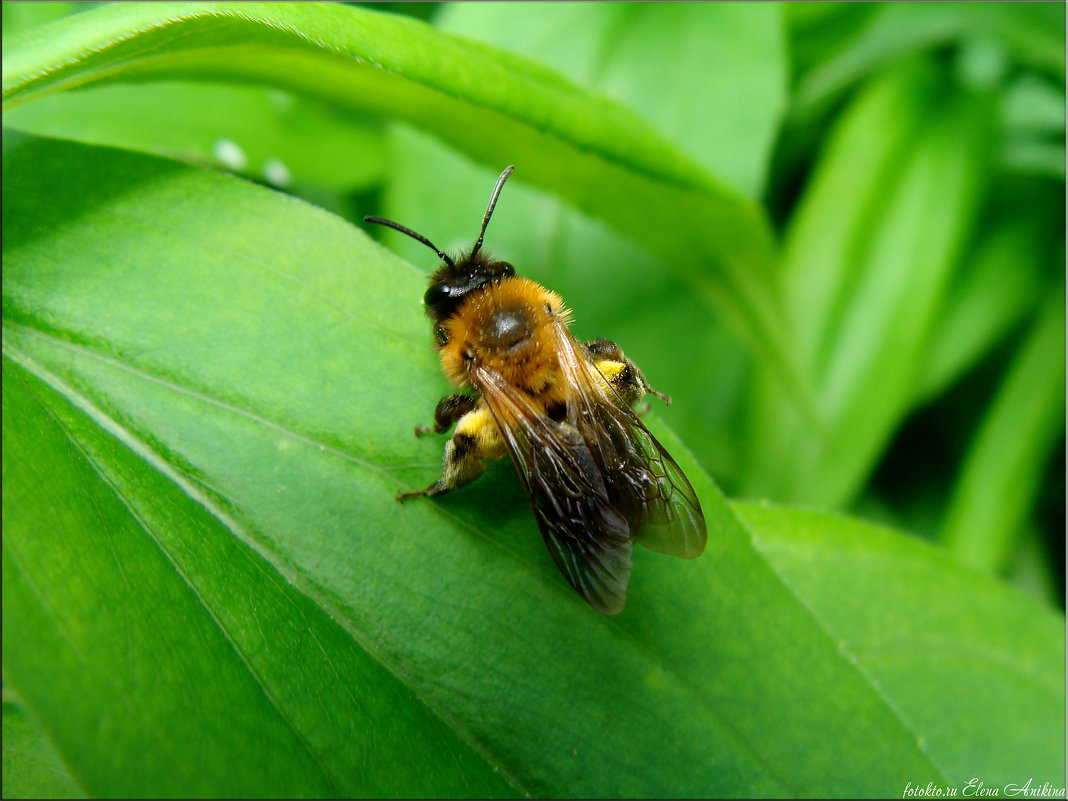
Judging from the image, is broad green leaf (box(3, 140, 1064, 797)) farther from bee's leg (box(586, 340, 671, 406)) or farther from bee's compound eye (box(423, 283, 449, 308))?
bee's leg (box(586, 340, 671, 406))

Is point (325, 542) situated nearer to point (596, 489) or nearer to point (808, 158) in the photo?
point (596, 489)

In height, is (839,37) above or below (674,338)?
above

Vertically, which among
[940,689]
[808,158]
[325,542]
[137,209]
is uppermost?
[808,158]

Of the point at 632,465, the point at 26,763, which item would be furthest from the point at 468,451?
the point at 26,763

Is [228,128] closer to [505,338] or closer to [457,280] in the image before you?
[457,280]

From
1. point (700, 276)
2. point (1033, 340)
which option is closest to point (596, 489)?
point (700, 276)

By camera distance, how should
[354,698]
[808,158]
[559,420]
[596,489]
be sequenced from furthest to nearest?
[808,158] < [559,420] < [596,489] < [354,698]

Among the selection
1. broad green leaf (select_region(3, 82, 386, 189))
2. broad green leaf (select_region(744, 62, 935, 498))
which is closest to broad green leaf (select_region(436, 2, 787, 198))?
broad green leaf (select_region(744, 62, 935, 498))

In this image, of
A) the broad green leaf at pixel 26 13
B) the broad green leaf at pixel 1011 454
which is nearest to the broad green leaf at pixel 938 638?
the broad green leaf at pixel 1011 454

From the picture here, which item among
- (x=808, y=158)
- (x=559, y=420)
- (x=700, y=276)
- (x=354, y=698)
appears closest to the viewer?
(x=354, y=698)
